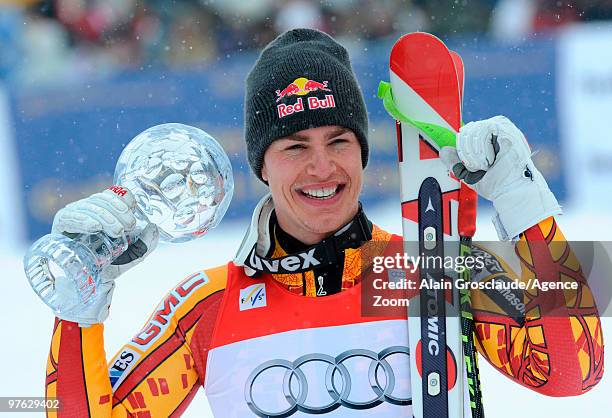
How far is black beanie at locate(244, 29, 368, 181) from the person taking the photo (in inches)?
102

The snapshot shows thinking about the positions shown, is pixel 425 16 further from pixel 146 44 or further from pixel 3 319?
pixel 3 319

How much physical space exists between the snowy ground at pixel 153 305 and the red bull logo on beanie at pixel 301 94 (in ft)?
5.60

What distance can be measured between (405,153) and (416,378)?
0.68m

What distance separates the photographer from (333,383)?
246cm

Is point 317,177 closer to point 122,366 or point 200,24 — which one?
point 122,366

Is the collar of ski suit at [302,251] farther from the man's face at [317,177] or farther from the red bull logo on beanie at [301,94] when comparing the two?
the red bull logo on beanie at [301,94]

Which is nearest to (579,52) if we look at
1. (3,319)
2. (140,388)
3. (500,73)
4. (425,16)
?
(500,73)

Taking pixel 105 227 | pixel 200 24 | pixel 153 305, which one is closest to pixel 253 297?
pixel 105 227

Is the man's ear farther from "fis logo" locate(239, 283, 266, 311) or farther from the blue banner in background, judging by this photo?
the blue banner in background

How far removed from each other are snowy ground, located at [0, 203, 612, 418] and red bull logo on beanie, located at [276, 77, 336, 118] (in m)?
1.71

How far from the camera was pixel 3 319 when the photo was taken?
18.4 ft

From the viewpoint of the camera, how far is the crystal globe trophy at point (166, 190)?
2312mm

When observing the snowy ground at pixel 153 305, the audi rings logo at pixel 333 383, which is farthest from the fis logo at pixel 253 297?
the snowy ground at pixel 153 305

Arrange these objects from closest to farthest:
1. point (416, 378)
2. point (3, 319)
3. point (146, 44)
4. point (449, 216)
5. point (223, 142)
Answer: point (416, 378) → point (449, 216) → point (3, 319) → point (223, 142) → point (146, 44)
